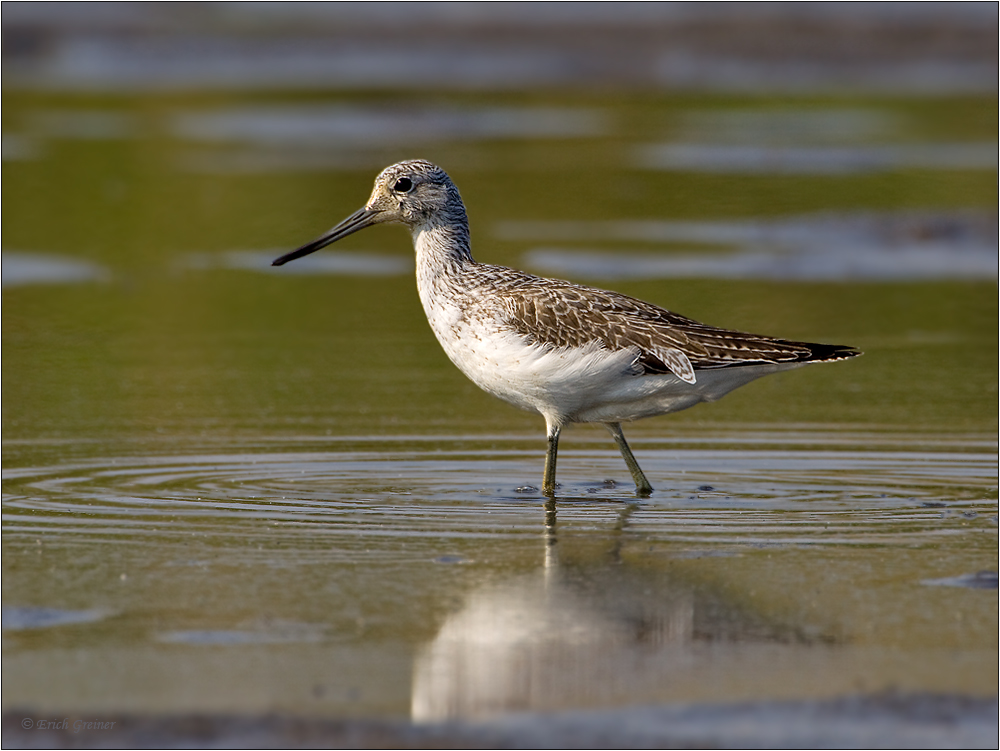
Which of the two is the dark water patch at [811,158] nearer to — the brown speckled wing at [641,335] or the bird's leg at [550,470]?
the brown speckled wing at [641,335]

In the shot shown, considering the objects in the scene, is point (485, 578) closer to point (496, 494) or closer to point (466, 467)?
point (496, 494)

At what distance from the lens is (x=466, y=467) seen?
8953 mm

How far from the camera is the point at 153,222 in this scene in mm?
18406

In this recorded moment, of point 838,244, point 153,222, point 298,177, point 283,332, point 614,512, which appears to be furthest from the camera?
point 298,177

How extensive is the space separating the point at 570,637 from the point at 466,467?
2918 millimetres

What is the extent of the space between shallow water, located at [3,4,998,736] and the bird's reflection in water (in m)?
0.02

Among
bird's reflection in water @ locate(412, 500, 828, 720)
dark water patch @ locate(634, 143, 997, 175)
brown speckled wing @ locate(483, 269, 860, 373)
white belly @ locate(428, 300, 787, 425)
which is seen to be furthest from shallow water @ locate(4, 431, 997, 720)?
dark water patch @ locate(634, 143, 997, 175)

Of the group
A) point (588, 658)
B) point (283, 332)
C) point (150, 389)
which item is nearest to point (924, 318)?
point (283, 332)

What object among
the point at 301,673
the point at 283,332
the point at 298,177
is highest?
the point at 298,177

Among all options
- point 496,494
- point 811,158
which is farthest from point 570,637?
point 811,158

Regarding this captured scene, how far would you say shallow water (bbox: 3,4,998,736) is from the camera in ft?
19.2

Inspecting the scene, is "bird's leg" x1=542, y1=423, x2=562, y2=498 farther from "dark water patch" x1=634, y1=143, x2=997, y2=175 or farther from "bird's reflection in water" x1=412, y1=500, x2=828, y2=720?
"dark water patch" x1=634, y1=143, x2=997, y2=175

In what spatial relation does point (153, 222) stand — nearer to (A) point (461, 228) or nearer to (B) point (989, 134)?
(A) point (461, 228)

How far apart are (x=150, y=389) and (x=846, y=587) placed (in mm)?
5422
